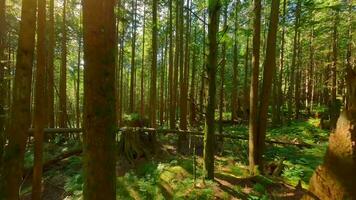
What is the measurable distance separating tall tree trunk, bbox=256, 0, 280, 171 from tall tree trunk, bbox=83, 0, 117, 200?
7114mm

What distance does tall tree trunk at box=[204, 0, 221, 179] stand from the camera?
7841mm

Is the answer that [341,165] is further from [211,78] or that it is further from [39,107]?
[39,107]

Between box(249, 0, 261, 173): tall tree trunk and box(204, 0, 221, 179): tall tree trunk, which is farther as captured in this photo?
box(249, 0, 261, 173): tall tree trunk

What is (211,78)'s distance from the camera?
26.2 feet

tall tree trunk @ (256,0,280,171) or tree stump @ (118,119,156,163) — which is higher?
tall tree trunk @ (256,0,280,171)

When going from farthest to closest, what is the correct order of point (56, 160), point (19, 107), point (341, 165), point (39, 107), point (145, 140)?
point (145, 140), point (56, 160), point (39, 107), point (19, 107), point (341, 165)

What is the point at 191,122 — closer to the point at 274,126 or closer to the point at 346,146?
the point at 274,126

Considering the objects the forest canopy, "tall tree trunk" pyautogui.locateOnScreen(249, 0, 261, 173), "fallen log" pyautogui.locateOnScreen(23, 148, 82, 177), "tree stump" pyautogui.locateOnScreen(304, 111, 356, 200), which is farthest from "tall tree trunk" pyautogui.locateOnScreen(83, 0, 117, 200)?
"fallen log" pyautogui.locateOnScreen(23, 148, 82, 177)

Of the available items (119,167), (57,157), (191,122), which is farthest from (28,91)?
(191,122)

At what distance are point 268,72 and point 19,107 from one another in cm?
658

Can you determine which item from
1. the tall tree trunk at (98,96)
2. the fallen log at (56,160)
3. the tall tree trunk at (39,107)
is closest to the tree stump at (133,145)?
the fallen log at (56,160)

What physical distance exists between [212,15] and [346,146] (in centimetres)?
551

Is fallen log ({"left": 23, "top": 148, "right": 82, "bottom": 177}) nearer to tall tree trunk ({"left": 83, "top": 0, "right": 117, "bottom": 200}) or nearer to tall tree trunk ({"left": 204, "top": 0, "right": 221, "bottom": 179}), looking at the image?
tall tree trunk ({"left": 204, "top": 0, "right": 221, "bottom": 179})

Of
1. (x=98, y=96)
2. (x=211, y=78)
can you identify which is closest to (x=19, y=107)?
(x=98, y=96)
